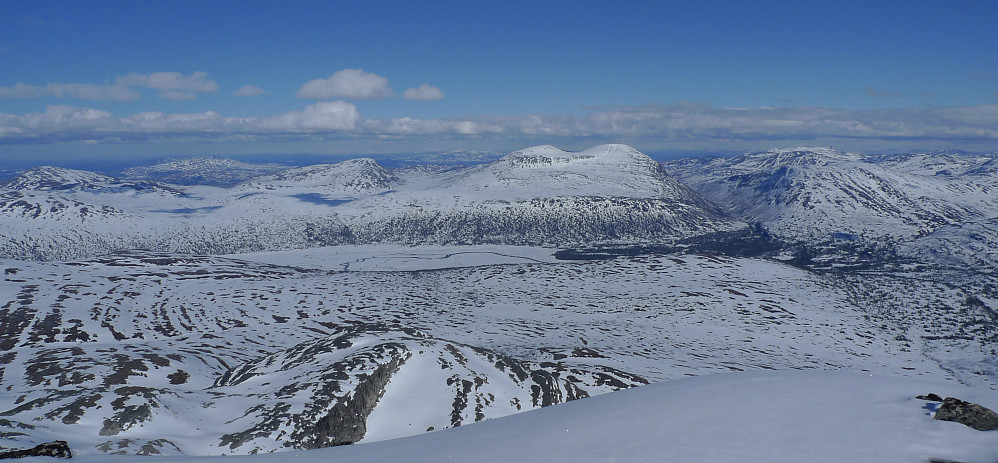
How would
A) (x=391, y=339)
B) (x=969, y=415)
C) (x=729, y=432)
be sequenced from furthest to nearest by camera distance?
(x=391, y=339), (x=729, y=432), (x=969, y=415)

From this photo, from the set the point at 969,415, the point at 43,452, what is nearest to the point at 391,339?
the point at 43,452

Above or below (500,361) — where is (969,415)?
above

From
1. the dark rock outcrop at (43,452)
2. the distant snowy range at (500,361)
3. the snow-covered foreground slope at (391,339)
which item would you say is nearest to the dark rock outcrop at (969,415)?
the distant snowy range at (500,361)

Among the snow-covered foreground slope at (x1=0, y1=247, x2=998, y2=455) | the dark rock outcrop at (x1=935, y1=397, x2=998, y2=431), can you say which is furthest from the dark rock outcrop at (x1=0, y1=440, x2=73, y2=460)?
the dark rock outcrop at (x1=935, y1=397, x2=998, y2=431)

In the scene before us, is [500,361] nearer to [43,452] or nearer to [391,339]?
[391,339]

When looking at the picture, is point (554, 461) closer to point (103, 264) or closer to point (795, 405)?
point (795, 405)

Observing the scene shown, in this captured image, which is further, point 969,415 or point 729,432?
point 729,432
